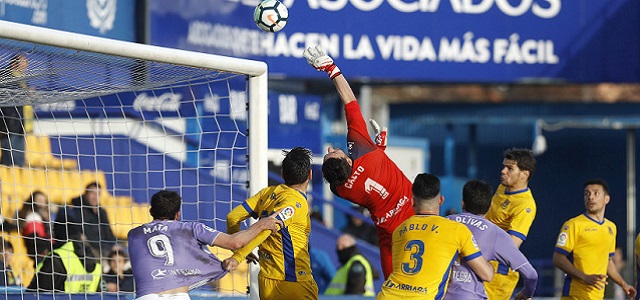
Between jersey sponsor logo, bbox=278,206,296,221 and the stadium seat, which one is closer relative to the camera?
jersey sponsor logo, bbox=278,206,296,221

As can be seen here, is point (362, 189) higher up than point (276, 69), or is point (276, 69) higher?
point (276, 69)

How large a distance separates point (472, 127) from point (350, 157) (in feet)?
46.5

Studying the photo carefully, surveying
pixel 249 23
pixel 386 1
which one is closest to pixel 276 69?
pixel 249 23

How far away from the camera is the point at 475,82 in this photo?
19.0m

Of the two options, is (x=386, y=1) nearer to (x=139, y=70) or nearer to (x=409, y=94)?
(x=139, y=70)

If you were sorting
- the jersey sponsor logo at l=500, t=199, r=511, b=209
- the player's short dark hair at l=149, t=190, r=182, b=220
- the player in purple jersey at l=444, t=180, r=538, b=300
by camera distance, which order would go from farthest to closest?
1. the jersey sponsor logo at l=500, t=199, r=511, b=209
2. the player's short dark hair at l=149, t=190, r=182, b=220
3. the player in purple jersey at l=444, t=180, r=538, b=300

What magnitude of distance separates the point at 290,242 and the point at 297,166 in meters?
0.61

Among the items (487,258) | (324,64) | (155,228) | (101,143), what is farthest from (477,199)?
(101,143)

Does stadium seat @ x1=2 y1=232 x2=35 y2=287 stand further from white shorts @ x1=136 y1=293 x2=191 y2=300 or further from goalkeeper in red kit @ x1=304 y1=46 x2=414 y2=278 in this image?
goalkeeper in red kit @ x1=304 y1=46 x2=414 y2=278

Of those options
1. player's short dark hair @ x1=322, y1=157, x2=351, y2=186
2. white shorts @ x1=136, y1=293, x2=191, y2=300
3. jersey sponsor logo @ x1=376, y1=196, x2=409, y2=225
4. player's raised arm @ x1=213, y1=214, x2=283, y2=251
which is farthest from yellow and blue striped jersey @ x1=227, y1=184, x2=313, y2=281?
white shorts @ x1=136, y1=293, x2=191, y2=300

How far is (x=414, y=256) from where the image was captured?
26.0 ft

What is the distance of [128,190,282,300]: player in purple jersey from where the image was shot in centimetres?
866

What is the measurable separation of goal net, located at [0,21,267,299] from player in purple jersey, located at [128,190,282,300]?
4.34 ft

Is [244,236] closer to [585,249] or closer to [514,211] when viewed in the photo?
[514,211]
